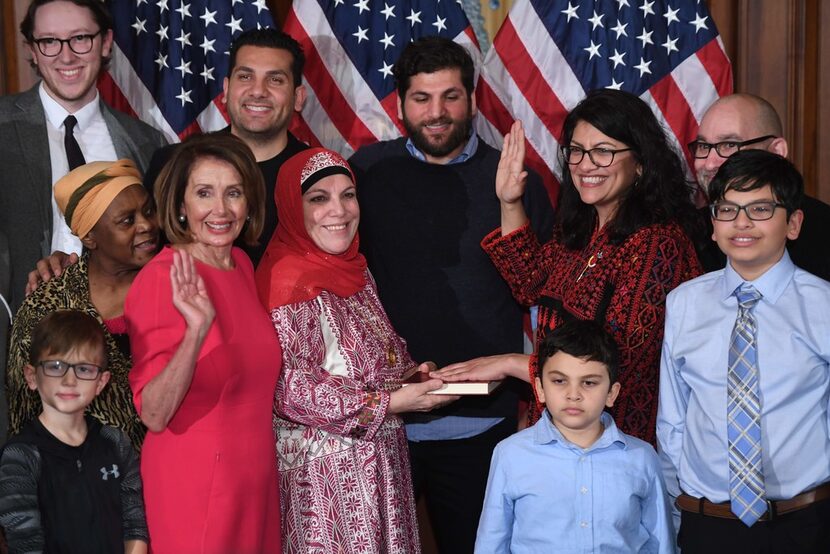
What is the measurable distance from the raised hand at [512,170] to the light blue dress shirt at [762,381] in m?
0.86

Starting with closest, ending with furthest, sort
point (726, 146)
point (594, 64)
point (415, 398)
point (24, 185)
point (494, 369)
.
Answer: point (415, 398), point (494, 369), point (726, 146), point (24, 185), point (594, 64)

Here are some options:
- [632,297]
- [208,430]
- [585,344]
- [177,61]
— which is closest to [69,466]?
[208,430]

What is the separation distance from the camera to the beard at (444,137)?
163 inches

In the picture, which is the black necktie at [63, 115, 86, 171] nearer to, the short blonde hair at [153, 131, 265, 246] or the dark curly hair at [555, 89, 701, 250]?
the short blonde hair at [153, 131, 265, 246]

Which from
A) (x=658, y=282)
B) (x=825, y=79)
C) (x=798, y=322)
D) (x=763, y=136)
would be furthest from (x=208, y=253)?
(x=825, y=79)

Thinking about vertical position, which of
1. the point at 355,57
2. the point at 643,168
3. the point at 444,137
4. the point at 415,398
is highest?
the point at 355,57

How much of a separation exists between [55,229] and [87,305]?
88 centimetres

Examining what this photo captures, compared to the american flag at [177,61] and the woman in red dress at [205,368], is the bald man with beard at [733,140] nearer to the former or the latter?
the woman in red dress at [205,368]

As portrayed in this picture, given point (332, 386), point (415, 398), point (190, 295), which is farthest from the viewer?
point (415, 398)

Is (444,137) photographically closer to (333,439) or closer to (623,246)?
(623,246)

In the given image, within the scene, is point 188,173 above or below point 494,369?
above

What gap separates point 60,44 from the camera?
415 cm

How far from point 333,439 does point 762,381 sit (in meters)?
1.33

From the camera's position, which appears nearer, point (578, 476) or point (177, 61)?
point (578, 476)
